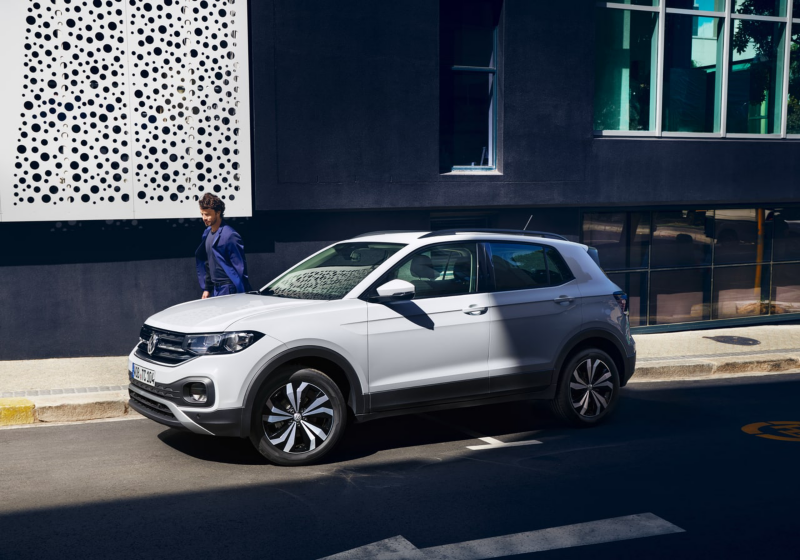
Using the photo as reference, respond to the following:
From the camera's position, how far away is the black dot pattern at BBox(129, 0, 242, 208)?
10797 millimetres

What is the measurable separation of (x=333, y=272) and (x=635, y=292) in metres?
8.00

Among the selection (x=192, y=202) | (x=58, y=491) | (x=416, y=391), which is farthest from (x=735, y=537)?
(x=192, y=202)

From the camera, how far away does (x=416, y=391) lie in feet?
22.8

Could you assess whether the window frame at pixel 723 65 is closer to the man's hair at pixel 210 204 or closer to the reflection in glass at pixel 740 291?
the reflection in glass at pixel 740 291

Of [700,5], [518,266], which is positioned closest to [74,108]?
[518,266]

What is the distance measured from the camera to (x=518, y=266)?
7691 mm

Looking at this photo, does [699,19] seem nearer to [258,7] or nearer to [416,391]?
[258,7]

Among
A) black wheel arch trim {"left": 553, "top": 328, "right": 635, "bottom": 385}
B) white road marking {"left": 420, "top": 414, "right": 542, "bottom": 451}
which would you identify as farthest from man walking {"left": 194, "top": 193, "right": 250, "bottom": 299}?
black wheel arch trim {"left": 553, "top": 328, "right": 635, "bottom": 385}

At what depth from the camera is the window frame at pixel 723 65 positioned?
13.9 m

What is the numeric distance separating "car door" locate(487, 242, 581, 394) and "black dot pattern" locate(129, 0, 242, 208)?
4.85m

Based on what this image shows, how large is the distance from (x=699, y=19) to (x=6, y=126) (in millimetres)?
10825

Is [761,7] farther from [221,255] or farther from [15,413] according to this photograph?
[15,413]

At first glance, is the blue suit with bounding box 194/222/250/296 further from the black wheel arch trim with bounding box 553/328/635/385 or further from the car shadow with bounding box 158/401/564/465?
the black wheel arch trim with bounding box 553/328/635/385

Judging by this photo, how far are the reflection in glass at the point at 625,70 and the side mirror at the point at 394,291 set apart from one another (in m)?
8.02
